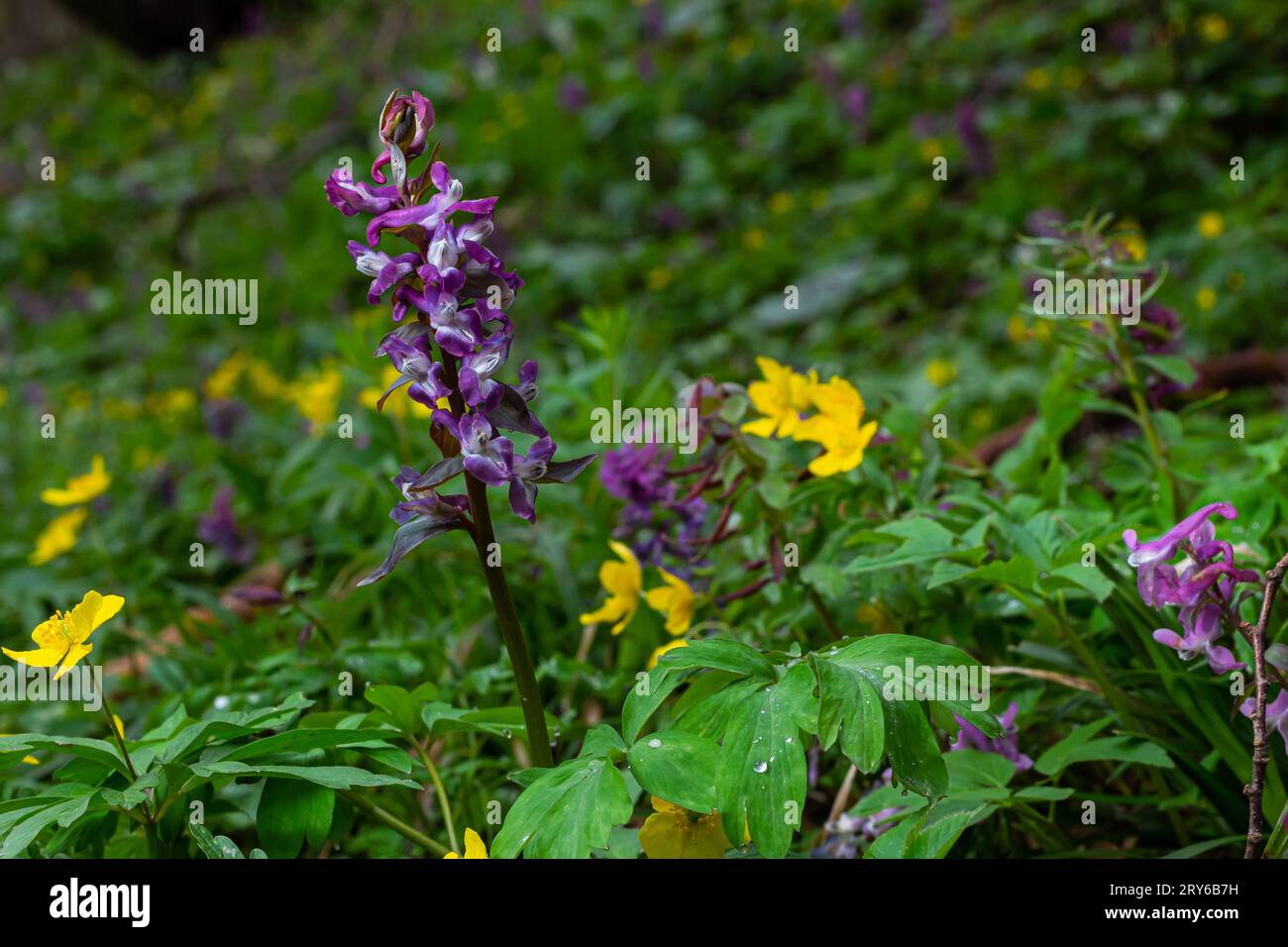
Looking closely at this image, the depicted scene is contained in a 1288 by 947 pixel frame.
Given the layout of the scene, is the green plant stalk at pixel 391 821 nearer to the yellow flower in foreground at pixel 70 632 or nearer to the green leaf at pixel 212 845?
the green leaf at pixel 212 845

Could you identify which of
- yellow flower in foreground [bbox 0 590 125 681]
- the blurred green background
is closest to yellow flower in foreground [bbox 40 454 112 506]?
the blurred green background

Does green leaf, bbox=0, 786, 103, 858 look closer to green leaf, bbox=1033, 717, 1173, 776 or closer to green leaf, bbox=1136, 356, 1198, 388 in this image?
green leaf, bbox=1033, 717, 1173, 776

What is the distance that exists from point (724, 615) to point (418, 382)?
89 cm

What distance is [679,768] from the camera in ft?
3.43

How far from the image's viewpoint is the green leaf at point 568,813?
3.28 ft

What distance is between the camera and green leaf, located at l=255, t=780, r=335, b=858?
113 centimetres

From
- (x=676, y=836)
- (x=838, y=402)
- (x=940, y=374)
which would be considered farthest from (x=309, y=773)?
(x=940, y=374)

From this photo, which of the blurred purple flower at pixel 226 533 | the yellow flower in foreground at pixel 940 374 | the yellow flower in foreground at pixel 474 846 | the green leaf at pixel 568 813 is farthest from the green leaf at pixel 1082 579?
the yellow flower in foreground at pixel 940 374

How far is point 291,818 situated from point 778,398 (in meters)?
0.87

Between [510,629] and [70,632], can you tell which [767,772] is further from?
[70,632]

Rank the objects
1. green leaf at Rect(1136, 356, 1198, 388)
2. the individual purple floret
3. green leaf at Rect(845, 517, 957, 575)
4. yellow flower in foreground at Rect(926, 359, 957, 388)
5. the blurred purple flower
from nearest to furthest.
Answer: green leaf at Rect(845, 517, 957, 575) → the individual purple floret → green leaf at Rect(1136, 356, 1198, 388) → the blurred purple flower → yellow flower in foreground at Rect(926, 359, 957, 388)

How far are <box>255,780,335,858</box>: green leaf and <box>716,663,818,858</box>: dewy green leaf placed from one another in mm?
407

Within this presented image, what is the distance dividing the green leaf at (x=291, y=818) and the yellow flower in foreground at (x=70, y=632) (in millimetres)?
240

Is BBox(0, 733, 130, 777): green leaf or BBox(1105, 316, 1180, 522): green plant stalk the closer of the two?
BBox(0, 733, 130, 777): green leaf
